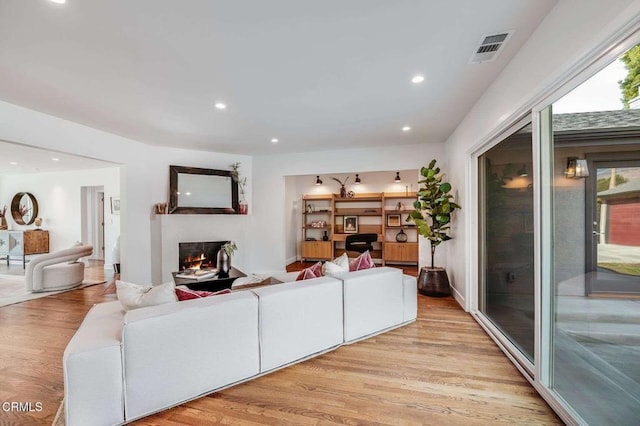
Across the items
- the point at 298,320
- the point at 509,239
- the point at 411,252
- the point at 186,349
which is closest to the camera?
the point at 186,349

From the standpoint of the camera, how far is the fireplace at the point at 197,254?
16.8ft

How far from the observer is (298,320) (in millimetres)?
2412

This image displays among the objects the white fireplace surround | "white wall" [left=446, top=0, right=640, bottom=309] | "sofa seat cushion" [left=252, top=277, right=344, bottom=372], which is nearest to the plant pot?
"white wall" [left=446, top=0, right=640, bottom=309]

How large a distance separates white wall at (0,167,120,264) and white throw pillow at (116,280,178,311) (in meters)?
6.20

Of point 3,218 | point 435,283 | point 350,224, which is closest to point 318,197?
point 350,224

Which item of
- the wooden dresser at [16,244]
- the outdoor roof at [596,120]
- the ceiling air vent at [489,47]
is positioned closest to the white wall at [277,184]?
the ceiling air vent at [489,47]

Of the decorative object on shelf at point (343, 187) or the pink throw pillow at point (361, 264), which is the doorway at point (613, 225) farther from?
the decorative object on shelf at point (343, 187)

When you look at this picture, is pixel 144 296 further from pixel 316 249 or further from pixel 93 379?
pixel 316 249

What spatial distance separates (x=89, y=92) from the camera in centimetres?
283

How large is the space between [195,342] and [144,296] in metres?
0.53

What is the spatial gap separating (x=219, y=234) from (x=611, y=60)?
5571mm

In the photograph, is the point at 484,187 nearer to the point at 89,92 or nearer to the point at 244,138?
the point at 244,138

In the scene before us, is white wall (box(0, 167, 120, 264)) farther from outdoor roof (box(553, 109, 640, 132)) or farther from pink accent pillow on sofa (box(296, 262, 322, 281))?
outdoor roof (box(553, 109, 640, 132))

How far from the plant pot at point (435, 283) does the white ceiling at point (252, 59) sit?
2318 millimetres
